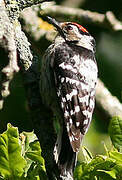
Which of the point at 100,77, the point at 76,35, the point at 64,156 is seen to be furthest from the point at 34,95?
the point at 100,77

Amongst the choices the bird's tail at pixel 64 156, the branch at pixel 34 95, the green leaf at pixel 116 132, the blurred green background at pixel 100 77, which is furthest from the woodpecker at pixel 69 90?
the blurred green background at pixel 100 77

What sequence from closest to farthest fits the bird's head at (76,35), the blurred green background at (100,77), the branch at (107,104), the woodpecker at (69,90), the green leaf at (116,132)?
the green leaf at (116,132) → the woodpecker at (69,90) → the branch at (107,104) → the bird's head at (76,35) → the blurred green background at (100,77)

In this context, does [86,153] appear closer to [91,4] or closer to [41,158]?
[41,158]

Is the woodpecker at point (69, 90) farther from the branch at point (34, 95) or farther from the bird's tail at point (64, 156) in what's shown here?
the branch at point (34, 95)

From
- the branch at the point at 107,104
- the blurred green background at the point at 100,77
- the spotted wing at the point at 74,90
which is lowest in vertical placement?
the blurred green background at the point at 100,77

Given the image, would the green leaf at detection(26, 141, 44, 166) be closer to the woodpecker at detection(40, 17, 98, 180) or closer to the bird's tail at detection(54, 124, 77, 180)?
the bird's tail at detection(54, 124, 77, 180)

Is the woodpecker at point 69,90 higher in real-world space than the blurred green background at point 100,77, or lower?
higher

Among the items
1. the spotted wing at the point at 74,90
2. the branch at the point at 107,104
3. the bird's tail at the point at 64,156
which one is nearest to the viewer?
the bird's tail at the point at 64,156

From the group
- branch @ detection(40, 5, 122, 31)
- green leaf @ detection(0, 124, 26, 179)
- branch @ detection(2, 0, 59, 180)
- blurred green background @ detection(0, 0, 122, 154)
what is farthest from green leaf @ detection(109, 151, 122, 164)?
branch @ detection(40, 5, 122, 31)
